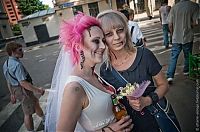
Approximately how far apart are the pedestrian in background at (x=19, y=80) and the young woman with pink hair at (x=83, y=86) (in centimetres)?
233

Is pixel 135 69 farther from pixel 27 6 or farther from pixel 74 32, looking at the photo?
pixel 27 6

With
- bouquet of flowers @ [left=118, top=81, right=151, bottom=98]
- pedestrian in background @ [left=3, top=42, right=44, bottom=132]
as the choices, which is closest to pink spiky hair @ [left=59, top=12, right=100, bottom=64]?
bouquet of flowers @ [left=118, top=81, right=151, bottom=98]

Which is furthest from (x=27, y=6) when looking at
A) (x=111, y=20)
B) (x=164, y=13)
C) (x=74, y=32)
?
(x=74, y=32)

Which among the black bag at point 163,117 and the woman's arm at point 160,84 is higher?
the woman's arm at point 160,84

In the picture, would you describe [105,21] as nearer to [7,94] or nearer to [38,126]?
[38,126]

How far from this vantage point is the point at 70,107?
150 cm

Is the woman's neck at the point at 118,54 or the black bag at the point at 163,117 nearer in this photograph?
the black bag at the point at 163,117

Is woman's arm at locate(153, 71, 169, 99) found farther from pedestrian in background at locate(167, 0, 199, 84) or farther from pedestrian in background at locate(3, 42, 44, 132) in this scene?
pedestrian in background at locate(167, 0, 199, 84)

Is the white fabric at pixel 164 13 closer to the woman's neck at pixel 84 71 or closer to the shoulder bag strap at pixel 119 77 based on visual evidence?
the shoulder bag strap at pixel 119 77

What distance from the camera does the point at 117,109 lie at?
1.81 metres

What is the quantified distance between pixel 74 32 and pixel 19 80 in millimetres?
2647

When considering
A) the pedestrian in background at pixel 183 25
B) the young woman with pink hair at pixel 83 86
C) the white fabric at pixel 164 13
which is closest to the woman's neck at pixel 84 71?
the young woman with pink hair at pixel 83 86

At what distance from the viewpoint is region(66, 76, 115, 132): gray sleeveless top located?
1592 mm

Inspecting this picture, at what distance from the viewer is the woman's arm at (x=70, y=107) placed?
4.92 feet
